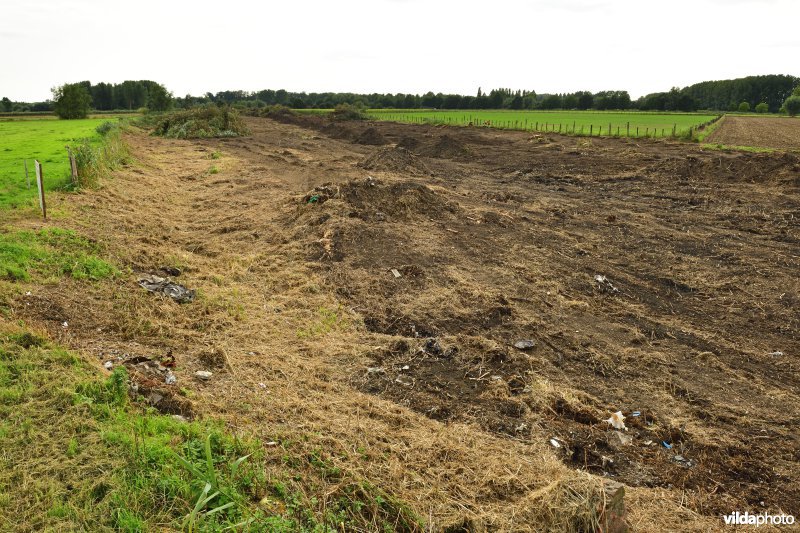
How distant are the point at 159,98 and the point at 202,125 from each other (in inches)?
1413

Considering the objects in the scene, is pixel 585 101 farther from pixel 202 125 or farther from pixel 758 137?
pixel 202 125

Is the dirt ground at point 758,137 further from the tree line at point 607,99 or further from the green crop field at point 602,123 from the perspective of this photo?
the tree line at point 607,99

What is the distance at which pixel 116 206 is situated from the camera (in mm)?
14844

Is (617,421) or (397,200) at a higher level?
(397,200)

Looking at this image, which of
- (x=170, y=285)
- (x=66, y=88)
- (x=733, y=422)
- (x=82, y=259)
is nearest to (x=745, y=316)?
(x=733, y=422)

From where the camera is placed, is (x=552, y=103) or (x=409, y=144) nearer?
(x=409, y=144)

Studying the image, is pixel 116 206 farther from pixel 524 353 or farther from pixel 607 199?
pixel 607 199

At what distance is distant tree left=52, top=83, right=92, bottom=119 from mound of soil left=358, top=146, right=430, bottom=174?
2194 inches
